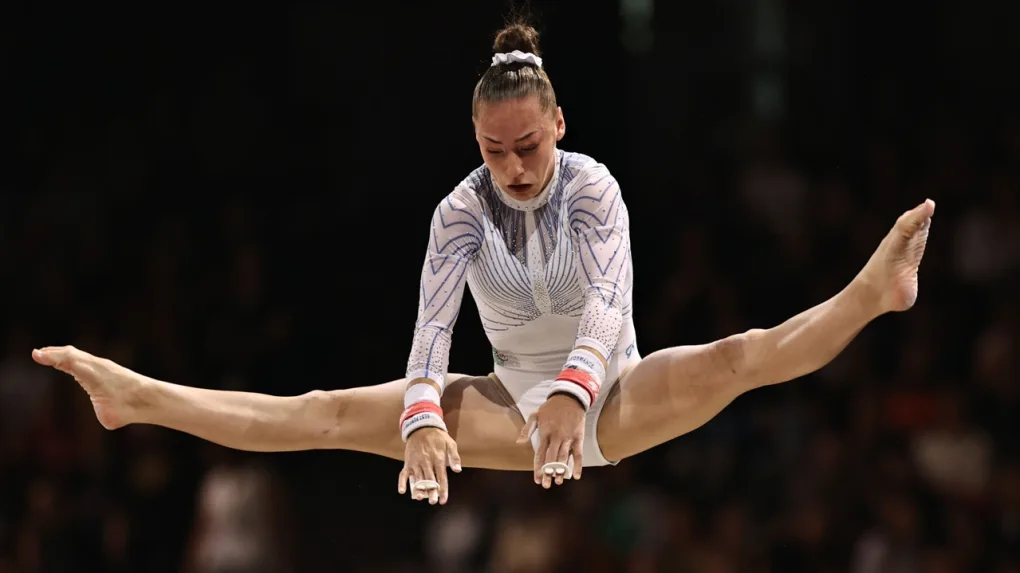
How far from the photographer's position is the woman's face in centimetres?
254

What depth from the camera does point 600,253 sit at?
8.44ft

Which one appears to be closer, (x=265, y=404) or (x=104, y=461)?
(x=265, y=404)

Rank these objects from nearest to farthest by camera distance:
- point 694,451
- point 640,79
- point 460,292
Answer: point 460,292, point 694,451, point 640,79

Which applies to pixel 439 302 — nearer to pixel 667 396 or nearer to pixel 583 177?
pixel 583 177

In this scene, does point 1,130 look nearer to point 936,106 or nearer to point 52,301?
point 52,301

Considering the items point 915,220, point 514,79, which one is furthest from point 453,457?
point 915,220

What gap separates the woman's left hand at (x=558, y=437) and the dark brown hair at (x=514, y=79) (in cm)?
65

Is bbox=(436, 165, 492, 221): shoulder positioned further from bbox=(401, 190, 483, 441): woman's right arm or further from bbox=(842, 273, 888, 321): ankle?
bbox=(842, 273, 888, 321): ankle

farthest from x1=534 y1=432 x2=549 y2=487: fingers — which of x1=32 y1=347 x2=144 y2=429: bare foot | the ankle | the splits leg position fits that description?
x1=32 y1=347 x2=144 y2=429: bare foot

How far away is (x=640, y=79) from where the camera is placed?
4.74m

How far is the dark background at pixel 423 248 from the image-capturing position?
4.24 m

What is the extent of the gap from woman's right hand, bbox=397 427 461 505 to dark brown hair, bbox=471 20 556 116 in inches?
27.8

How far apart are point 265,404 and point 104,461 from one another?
2.19 m

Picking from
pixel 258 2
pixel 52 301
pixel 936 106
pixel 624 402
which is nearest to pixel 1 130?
pixel 52 301
